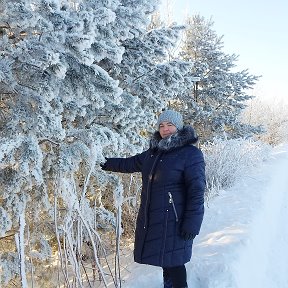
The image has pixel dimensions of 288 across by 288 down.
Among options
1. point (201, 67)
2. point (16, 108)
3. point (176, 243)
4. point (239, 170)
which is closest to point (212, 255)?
point (176, 243)

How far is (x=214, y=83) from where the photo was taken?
15.0 m

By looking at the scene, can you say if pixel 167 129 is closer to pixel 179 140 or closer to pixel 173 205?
pixel 179 140

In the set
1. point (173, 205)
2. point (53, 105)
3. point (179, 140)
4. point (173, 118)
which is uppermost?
point (53, 105)

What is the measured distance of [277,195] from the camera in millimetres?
8211

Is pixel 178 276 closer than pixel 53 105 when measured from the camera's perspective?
Yes

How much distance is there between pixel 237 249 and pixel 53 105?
249 cm

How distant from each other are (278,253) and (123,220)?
8.92 ft

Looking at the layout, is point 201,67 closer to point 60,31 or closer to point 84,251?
point 84,251

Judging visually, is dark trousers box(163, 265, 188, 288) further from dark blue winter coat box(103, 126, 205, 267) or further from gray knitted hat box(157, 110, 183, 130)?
gray knitted hat box(157, 110, 183, 130)

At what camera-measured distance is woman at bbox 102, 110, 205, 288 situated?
3000mm

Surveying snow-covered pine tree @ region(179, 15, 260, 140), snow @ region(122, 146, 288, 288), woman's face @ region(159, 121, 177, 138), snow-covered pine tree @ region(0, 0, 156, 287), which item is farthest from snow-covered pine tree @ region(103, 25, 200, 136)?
snow-covered pine tree @ region(179, 15, 260, 140)

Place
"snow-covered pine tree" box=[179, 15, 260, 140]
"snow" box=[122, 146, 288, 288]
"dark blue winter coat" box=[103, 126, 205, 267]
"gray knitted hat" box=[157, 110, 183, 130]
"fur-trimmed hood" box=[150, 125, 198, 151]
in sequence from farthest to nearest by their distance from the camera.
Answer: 1. "snow-covered pine tree" box=[179, 15, 260, 140]
2. "snow" box=[122, 146, 288, 288]
3. "gray knitted hat" box=[157, 110, 183, 130]
4. "fur-trimmed hood" box=[150, 125, 198, 151]
5. "dark blue winter coat" box=[103, 126, 205, 267]

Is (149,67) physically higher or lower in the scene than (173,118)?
higher

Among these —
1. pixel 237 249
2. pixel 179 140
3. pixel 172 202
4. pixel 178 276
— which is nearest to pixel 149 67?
pixel 179 140
